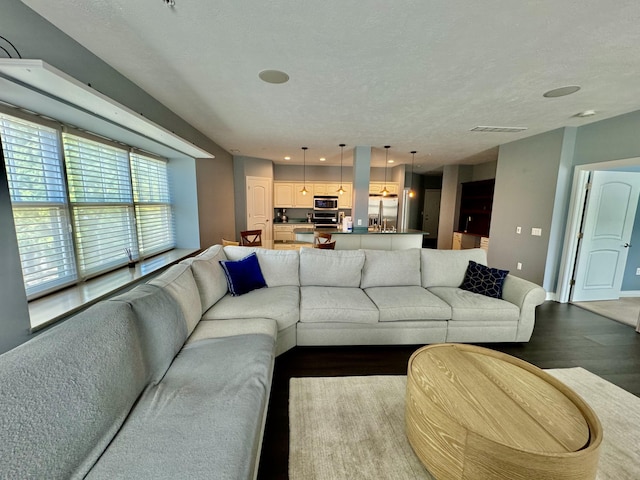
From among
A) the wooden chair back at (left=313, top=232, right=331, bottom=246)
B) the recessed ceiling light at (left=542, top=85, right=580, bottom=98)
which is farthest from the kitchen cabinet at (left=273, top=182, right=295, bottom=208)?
the recessed ceiling light at (left=542, top=85, right=580, bottom=98)

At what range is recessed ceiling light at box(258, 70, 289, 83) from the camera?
227 centimetres

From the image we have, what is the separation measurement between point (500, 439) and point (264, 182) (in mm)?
6702

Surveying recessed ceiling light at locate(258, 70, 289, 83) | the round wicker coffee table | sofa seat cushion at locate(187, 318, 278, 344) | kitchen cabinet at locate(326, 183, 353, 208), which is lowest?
the round wicker coffee table

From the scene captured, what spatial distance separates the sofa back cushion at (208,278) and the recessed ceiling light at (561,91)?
12.9 feet

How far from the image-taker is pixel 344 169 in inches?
305

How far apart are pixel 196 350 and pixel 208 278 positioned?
811mm

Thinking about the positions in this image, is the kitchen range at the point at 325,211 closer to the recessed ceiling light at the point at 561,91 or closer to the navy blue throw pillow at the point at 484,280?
the navy blue throw pillow at the point at 484,280

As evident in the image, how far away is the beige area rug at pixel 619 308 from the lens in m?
3.33

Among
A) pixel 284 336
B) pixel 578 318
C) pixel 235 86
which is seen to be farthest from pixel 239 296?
pixel 578 318

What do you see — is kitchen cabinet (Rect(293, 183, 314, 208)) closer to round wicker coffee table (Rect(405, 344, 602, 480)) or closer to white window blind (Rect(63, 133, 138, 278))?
white window blind (Rect(63, 133, 138, 278))

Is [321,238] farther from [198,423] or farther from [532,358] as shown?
[198,423]

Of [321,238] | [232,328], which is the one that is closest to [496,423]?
[232,328]

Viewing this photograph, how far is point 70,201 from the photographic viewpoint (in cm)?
215

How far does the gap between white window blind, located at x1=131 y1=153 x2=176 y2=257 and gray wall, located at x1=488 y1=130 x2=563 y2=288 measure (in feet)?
19.6
